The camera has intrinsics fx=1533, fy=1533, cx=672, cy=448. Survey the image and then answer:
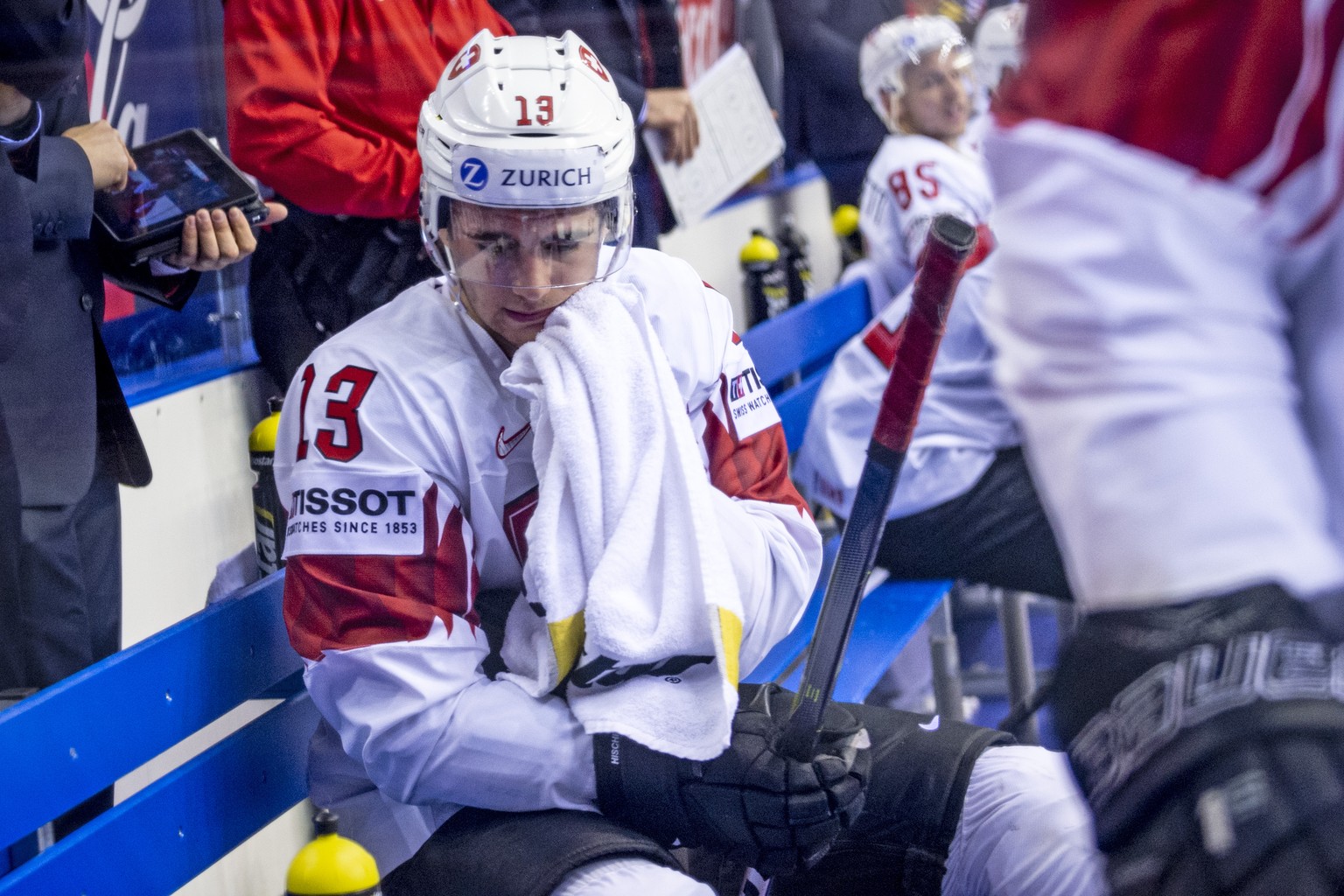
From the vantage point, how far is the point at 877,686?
7.49ft

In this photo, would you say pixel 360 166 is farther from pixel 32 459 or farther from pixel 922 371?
pixel 922 371

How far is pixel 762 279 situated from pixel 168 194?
149 centimetres

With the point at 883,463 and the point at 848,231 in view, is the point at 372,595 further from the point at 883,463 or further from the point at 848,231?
the point at 848,231

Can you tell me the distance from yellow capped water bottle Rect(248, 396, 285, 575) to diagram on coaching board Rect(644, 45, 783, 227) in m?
0.75

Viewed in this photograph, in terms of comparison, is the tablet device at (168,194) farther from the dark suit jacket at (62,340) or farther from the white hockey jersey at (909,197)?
the white hockey jersey at (909,197)

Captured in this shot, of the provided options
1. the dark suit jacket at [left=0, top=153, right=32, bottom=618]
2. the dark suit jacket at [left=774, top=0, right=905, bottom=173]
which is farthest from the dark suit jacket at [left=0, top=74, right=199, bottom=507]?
the dark suit jacket at [left=774, top=0, right=905, bottom=173]

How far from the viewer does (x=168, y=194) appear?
159 centimetres

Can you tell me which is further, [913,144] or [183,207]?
[913,144]

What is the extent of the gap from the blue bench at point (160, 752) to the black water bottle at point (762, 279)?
1543mm

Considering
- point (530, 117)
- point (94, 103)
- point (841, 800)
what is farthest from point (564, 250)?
point (94, 103)

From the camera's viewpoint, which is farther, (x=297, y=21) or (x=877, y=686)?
(x=877, y=686)

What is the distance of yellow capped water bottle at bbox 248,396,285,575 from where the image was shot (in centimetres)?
152

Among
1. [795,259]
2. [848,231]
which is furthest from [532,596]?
[848,231]

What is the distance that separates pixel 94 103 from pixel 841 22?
5.36 feet
